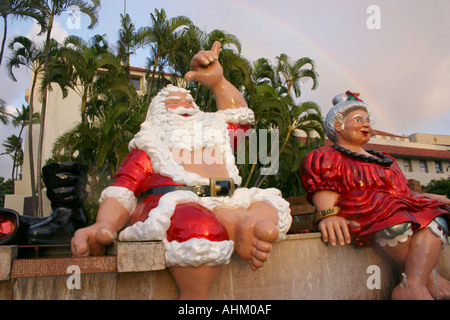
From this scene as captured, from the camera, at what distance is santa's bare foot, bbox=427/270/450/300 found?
3.38 m

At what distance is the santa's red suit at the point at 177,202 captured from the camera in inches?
101

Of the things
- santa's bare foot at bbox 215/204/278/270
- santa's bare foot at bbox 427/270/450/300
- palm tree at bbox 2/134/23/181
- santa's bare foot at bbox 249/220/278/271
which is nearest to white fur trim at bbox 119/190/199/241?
santa's bare foot at bbox 215/204/278/270

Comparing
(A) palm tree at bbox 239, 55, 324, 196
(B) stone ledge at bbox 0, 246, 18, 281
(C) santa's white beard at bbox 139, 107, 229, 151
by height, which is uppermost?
(A) palm tree at bbox 239, 55, 324, 196

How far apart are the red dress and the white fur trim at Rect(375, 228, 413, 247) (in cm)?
7

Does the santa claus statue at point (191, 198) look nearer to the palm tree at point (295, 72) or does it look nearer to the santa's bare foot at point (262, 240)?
the santa's bare foot at point (262, 240)

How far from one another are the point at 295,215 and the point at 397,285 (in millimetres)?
2451

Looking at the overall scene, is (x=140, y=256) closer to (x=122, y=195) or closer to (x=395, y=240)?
(x=122, y=195)

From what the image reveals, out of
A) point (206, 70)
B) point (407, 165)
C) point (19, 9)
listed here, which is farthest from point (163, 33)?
point (407, 165)

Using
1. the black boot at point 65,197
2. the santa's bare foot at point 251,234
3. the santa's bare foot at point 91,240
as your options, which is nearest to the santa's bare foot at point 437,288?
the santa's bare foot at point 251,234

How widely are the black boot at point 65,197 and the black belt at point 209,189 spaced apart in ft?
2.93

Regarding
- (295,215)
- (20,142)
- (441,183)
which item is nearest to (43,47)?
(295,215)

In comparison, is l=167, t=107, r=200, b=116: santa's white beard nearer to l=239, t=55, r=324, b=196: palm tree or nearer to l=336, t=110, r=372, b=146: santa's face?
l=336, t=110, r=372, b=146: santa's face
